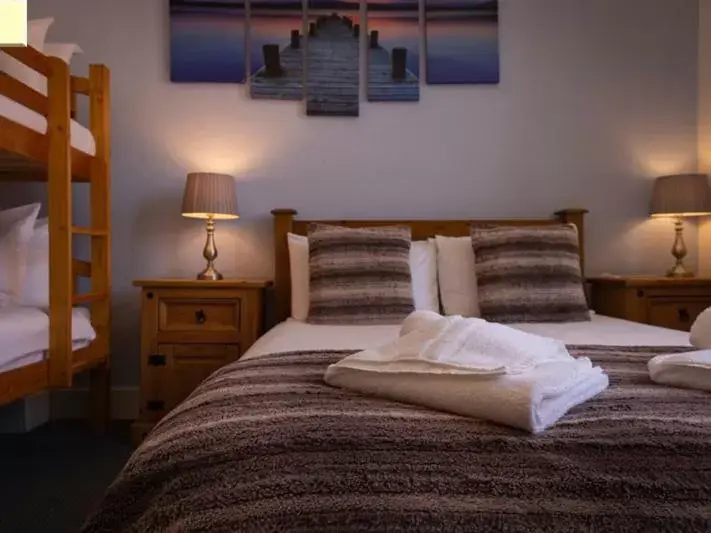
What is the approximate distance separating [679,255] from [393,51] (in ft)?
5.23

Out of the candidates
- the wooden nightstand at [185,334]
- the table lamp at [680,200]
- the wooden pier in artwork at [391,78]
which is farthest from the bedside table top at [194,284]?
the table lamp at [680,200]

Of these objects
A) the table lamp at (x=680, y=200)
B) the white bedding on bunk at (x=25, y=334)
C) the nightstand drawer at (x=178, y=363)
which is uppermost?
the table lamp at (x=680, y=200)

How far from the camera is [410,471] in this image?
0.67 meters

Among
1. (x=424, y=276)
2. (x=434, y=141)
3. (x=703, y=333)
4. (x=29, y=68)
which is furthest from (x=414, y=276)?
(x=29, y=68)

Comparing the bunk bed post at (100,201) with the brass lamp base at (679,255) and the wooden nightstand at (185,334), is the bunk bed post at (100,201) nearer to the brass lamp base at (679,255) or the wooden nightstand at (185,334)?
the wooden nightstand at (185,334)

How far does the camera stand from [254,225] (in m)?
2.75

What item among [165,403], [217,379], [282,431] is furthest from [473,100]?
[282,431]

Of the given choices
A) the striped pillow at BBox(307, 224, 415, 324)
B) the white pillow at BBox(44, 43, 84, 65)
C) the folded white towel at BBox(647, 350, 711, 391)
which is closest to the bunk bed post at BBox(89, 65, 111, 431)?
the white pillow at BBox(44, 43, 84, 65)

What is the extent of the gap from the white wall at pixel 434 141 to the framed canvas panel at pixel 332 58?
77 millimetres

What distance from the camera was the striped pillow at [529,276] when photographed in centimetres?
215

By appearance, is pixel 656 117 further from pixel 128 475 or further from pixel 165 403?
pixel 128 475

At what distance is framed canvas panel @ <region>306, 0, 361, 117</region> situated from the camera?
2.75 m

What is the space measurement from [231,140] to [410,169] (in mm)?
847

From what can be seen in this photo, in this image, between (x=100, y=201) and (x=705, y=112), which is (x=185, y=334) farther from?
(x=705, y=112)
